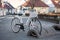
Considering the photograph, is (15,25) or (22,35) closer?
(22,35)

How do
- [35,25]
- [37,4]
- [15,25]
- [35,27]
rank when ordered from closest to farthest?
[35,27]
[35,25]
[37,4]
[15,25]

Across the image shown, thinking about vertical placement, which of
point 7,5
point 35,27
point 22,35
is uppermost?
point 7,5

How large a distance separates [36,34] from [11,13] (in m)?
0.70

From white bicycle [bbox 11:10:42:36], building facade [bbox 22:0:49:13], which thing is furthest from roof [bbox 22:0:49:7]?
white bicycle [bbox 11:10:42:36]

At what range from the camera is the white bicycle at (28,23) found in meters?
4.14

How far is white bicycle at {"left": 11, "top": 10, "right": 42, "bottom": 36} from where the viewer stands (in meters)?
4.14

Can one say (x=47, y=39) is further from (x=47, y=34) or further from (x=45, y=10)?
(x=45, y=10)

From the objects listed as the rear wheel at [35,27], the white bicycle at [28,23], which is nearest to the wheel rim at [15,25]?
the white bicycle at [28,23]

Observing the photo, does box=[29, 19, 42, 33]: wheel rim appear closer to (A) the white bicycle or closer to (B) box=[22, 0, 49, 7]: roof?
(A) the white bicycle

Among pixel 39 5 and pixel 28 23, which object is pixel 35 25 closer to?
pixel 28 23

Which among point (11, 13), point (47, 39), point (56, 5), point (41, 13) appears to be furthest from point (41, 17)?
point (47, 39)

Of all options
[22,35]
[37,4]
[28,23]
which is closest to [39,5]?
[37,4]

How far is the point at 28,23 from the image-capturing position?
4367mm

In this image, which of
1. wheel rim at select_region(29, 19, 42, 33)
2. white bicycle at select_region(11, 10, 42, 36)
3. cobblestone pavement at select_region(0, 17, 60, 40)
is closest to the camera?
cobblestone pavement at select_region(0, 17, 60, 40)
